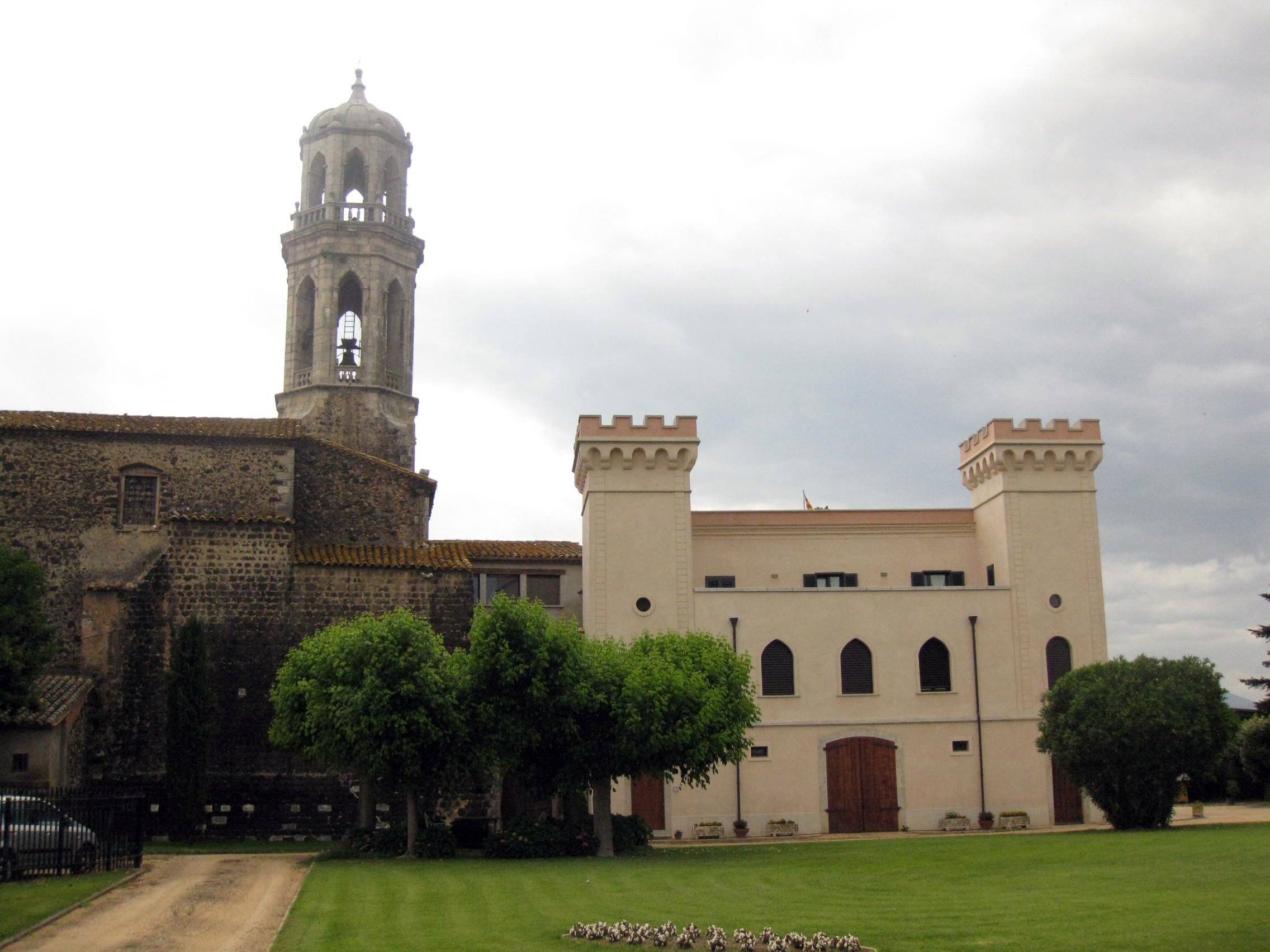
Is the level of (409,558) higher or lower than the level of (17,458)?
lower

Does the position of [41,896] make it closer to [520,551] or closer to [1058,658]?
[520,551]

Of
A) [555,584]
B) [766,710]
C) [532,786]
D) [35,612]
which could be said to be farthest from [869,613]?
[35,612]

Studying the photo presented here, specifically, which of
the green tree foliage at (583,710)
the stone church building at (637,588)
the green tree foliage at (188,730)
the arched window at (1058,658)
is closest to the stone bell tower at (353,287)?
the stone church building at (637,588)

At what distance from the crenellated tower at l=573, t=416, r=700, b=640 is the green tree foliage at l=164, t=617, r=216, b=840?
11.0 metres

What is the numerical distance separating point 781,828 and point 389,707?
45.2 ft

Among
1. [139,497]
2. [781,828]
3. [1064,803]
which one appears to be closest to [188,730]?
[139,497]

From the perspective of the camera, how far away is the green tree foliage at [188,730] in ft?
107

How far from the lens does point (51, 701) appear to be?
103 feet

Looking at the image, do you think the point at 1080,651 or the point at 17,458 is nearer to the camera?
the point at 17,458

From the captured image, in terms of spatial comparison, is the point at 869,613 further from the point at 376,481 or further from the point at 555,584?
the point at 376,481

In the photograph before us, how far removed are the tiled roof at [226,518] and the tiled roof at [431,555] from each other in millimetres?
1002

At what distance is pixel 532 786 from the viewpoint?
96.9 ft

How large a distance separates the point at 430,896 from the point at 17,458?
873 inches

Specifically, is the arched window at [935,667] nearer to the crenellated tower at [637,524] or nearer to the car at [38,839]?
the crenellated tower at [637,524]
